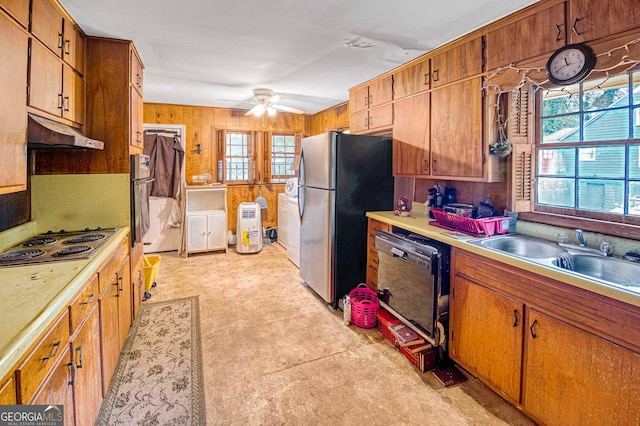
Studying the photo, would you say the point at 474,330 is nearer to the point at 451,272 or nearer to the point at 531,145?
the point at 451,272

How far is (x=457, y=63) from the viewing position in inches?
100

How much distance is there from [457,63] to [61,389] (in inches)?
120

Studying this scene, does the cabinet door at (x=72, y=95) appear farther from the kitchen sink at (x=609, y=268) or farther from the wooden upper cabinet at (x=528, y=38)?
the kitchen sink at (x=609, y=268)

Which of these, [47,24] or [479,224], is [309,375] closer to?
[479,224]

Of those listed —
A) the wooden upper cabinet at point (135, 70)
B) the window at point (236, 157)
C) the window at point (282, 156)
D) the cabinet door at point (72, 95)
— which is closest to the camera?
the cabinet door at point (72, 95)

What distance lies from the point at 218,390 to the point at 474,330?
5.41 feet

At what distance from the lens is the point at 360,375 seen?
7.29 feet

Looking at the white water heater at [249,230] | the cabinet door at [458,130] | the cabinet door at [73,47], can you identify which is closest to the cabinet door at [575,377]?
the cabinet door at [458,130]

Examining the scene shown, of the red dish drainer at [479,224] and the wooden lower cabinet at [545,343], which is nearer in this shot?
the wooden lower cabinet at [545,343]

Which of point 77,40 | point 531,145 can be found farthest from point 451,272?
point 77,40

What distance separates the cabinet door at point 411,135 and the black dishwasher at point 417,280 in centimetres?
67

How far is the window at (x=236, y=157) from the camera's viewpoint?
19.0 feet

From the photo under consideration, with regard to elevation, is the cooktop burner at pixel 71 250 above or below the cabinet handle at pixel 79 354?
above

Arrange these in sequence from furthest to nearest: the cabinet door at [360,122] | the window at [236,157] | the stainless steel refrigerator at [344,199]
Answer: the window at [236,157], the cabinet door at [360,122], the stainless steel refrigerator at [344,199]
